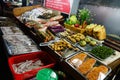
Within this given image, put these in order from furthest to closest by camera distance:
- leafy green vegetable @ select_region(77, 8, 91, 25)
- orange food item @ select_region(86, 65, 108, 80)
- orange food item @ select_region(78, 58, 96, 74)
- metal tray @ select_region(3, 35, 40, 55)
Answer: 1. leafy green vegetable @ select_region(77, 8, 91, 25)
2. metal tray @ select_region(3, 35, 40, 55)
3. orange food item @ select_region(78, 58, 96, 74)
4. orange food item @ select_region(86, 65, 108, 80)

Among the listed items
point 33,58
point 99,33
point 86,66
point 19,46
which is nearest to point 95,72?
point 86,66

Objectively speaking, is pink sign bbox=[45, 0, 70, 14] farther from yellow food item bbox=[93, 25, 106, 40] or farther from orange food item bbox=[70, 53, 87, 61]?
orange food item bbox=[70, 53, 87, 61]

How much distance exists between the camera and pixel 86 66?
1738 mm

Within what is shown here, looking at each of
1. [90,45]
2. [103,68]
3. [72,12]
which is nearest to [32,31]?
[72,12]

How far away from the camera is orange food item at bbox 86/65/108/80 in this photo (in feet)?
5.17

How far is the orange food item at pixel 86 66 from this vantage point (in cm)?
169

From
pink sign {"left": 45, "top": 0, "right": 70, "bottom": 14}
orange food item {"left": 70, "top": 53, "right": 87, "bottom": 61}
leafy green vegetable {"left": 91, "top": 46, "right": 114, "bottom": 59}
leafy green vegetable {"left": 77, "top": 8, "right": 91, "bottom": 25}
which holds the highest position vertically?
pink sign {"left": 45, "top": 0, "right": 70, "bottom": 14}

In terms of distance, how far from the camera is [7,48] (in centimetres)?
230

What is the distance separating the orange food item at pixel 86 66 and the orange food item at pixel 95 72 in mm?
59

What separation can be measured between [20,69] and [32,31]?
1168 mm

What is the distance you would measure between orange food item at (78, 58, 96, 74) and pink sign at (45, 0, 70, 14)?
180 centimetres

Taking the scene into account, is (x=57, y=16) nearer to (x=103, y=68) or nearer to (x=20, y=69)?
(x=20, y=69)

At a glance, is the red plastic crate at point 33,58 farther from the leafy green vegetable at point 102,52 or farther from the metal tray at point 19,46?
the leafy green vegetable at point 102,52

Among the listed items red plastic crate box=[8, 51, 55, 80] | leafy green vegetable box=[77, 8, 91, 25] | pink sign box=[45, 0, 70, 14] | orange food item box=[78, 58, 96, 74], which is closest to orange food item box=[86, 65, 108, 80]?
orange food item box=[78, 58, 96, 74]
